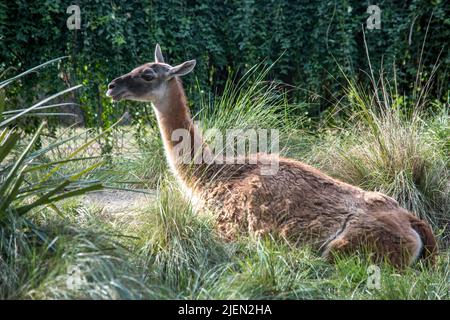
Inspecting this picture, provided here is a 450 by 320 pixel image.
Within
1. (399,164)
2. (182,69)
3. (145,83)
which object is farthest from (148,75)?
(399,164)

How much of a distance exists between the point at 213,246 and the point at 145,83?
203cm

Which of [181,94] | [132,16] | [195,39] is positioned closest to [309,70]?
[195,39]

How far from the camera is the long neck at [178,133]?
6.17 meters

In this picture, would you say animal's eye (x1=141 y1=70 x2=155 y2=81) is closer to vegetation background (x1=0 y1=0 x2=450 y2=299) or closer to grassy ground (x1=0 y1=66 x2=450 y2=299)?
vegetation background (x1=0 y1=0 x2=450 y2=299)

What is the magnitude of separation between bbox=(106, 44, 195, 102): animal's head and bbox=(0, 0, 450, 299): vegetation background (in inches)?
28.4

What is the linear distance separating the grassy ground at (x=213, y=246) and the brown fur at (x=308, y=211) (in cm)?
16

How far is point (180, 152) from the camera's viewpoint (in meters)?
6.25

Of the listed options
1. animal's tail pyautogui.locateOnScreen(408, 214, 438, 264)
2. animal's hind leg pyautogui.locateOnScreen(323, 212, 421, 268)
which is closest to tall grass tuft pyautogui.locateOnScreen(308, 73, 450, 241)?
animal's tail pyautogui.locateOnScreen(408, 214, 438, 264)

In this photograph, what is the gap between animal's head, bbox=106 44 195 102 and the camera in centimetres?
646

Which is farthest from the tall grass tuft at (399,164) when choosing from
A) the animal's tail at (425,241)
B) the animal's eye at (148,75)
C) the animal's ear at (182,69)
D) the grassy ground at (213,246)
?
the animal's eye at (148,75)

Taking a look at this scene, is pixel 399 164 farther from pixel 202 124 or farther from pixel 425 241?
pixel 202 124

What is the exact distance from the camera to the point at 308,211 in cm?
560

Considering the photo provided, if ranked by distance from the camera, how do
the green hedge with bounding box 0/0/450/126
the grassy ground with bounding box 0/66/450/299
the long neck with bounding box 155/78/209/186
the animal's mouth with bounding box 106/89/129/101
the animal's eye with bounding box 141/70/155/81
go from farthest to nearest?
the green hedge with bounding box 0/0/450/126
the animal's eye with bounding box 141/70/155/81
the animal's mouth with bounding box 106/89/129/101
the long neck with bounding box 155/78/209/186
the grassy ground with bounding box 0/66/450/299

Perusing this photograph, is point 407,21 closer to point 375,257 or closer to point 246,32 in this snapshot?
point 246,32
